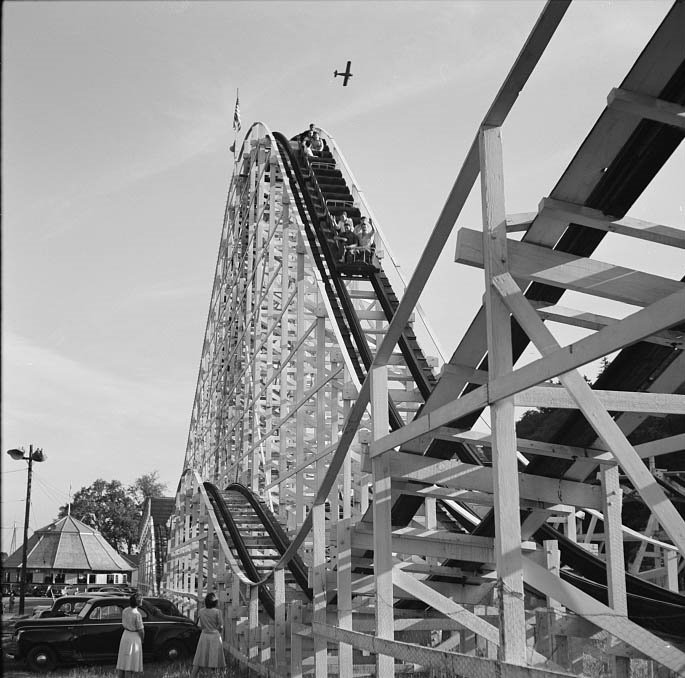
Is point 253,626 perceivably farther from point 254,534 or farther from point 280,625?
point 254,534

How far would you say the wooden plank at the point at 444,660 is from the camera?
156 inches

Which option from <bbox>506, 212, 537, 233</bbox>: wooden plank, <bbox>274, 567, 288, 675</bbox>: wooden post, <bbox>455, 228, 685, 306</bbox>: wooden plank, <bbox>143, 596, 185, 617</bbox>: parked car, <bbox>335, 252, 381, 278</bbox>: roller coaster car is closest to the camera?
<bbox>455, 228, 685, 306</bbox>: wooden plank

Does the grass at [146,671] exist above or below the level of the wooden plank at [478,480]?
below

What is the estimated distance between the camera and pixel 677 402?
4.81m

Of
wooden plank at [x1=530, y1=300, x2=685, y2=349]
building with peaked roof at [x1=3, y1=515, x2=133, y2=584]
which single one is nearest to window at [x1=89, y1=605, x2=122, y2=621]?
wooden plank at [x1=530, y1=300, x2=685, y2=349]

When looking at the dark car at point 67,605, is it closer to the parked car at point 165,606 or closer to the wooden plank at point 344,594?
the parked car at point 165,606

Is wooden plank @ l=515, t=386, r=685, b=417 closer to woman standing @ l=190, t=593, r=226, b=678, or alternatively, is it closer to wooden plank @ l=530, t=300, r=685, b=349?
wooden plank @ l=530, t=300, r=685, b=349

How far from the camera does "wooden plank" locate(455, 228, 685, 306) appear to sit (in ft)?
15.6

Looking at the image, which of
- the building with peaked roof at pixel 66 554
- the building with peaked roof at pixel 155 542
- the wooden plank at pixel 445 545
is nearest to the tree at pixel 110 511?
the building with peaked roof at pixel 66 554

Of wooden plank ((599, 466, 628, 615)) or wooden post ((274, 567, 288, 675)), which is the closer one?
wooden plank ((599, 466, 628, 615))

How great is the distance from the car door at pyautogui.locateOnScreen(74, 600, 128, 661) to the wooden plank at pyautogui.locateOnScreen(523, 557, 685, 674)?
30.1ft

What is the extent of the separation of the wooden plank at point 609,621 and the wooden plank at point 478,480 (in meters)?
1.14

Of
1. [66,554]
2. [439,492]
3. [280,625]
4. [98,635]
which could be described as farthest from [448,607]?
[66,554]

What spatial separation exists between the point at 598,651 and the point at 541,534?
2.53m
